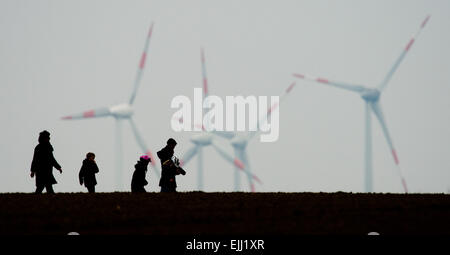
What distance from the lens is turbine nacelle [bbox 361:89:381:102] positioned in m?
92.3

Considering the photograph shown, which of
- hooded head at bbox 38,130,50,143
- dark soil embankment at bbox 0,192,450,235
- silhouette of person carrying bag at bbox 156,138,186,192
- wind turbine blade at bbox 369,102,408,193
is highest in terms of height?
wind turbine blade at bbox 369,102,408,193

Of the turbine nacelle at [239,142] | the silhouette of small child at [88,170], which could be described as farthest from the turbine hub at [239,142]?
the silhouette of small child at [88,170]

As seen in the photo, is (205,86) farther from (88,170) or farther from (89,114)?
(88,170)

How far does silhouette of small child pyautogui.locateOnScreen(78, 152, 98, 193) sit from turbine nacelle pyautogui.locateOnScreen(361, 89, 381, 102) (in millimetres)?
53933

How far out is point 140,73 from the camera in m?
82.6

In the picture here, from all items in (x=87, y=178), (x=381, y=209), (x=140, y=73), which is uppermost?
(x=140, y=73)

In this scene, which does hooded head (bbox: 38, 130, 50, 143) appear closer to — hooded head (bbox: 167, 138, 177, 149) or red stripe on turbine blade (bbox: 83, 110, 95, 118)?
hooded head (bbox: 167, 138, 177, 149)

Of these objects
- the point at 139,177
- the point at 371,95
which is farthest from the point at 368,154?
the point at 139,177

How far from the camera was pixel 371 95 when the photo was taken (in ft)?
304

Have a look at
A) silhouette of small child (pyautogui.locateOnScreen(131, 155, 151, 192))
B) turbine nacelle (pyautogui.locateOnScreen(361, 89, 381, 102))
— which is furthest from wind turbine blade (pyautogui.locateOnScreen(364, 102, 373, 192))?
silhouette of small child (pyautogui.locateOnScreen(131, 155, 151, 192))
